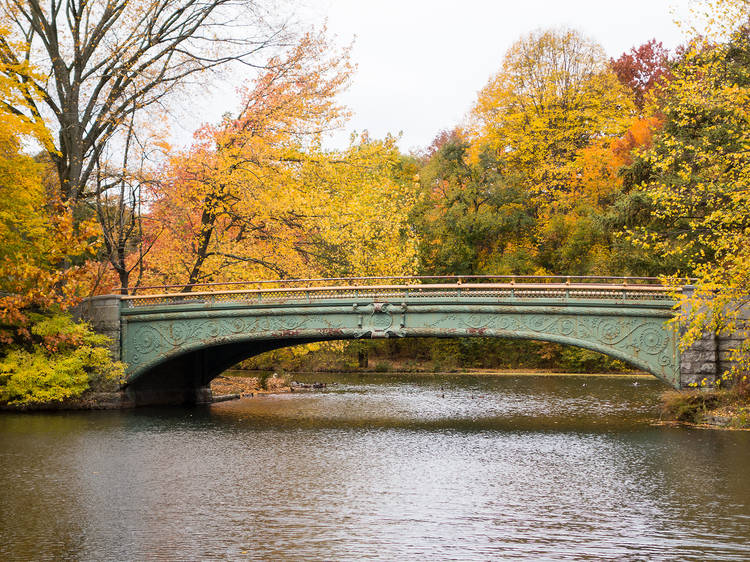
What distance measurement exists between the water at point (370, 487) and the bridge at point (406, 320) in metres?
2.07

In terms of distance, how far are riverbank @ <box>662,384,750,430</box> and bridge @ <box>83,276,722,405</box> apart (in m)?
0.45

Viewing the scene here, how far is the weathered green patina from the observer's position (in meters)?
21.6

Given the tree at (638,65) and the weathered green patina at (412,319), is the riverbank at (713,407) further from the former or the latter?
the tree at (638,65)

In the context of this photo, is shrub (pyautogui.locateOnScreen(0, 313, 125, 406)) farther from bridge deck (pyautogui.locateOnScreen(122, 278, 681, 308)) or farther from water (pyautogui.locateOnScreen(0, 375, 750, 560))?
bridge deck (pyautogui.locateOnScreen(122, 278, 681, 308))

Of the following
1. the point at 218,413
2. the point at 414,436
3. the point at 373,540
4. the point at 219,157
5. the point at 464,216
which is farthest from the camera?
the point at 464,216

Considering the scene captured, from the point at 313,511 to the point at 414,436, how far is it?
831cm

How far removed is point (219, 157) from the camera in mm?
27719

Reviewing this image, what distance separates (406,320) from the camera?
77.5 ft

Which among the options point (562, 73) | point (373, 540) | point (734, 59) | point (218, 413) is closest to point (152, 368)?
point (218, 413)

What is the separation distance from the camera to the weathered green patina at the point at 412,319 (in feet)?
70.9

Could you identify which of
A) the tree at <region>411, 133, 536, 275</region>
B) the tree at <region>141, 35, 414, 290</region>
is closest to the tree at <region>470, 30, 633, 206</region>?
the tree at <region>411, 133, 536, 275</region>

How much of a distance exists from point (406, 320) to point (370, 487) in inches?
390

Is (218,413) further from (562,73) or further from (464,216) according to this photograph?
(562,73)

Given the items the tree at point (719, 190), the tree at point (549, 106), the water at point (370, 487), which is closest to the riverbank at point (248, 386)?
the water at point (370, 487)
